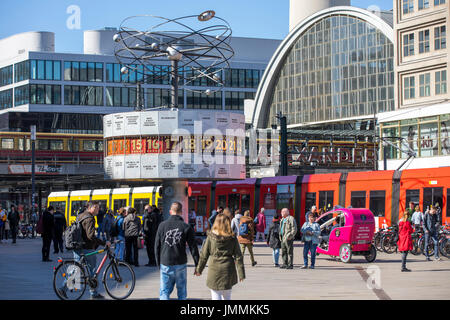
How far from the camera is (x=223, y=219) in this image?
11820mm

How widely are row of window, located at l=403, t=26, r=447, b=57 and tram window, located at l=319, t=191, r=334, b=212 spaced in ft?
74.7

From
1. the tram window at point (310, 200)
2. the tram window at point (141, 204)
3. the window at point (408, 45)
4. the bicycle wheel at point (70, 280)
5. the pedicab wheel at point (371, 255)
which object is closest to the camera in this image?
the bicycle wheel at point (70, 280)

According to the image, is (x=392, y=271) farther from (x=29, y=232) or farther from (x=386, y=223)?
(x=29, y=232)

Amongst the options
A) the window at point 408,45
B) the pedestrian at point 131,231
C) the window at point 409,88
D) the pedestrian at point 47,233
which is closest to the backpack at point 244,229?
the pedestrian at point 131,231

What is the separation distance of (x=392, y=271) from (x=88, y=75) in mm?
82240

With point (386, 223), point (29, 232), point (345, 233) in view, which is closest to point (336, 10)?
point (29, 232)

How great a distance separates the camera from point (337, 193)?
38.9 meters

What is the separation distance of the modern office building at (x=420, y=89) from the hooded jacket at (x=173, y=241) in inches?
1713

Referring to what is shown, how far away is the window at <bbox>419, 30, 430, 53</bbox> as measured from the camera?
194 feet

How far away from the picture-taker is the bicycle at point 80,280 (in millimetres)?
15383

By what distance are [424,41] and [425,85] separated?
3180 mm

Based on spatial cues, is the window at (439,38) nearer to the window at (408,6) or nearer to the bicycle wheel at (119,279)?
the window at (408,6)

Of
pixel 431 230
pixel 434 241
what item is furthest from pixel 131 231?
pixel 434 241
